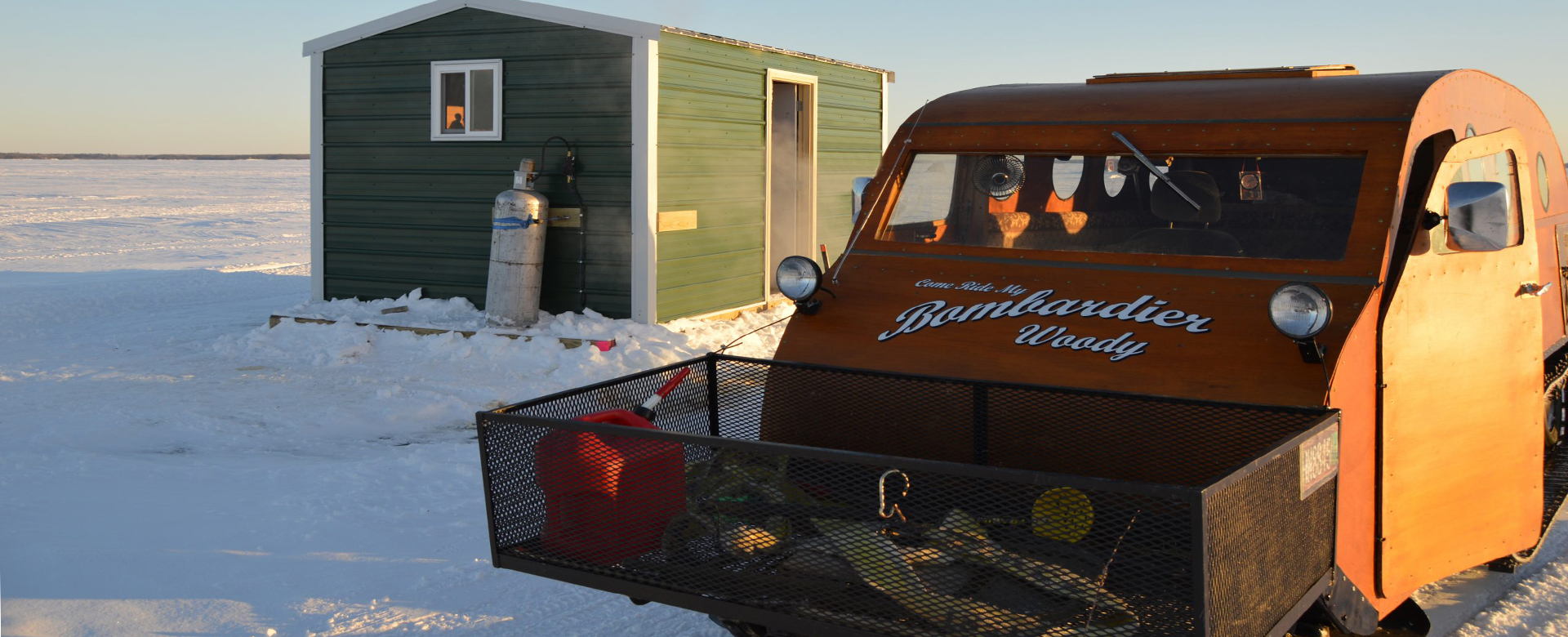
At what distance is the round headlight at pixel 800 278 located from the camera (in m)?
4.64

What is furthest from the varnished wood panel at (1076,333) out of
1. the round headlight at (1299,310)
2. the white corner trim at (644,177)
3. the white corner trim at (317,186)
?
the white corner trim at (317,186)

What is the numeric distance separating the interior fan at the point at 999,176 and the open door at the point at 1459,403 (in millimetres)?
1546

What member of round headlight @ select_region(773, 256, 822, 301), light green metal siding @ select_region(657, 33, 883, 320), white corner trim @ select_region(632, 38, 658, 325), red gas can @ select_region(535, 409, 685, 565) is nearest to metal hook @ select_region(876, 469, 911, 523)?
red gas can @ select_region(535, 409, 685, 565)

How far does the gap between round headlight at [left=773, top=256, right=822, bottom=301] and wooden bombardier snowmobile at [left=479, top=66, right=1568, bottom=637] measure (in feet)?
0.03

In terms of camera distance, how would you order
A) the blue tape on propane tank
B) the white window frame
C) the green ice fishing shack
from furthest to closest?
the white window frame → the green ice fishing shack → the blue tape on propane tank

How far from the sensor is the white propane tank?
36.8 feet

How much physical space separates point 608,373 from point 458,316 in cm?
260

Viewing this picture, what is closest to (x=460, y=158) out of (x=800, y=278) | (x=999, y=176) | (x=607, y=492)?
(x=999, y=176)

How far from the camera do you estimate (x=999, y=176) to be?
17.1 ft

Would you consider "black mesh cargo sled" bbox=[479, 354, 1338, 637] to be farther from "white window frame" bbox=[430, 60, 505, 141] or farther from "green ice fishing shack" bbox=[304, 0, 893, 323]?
"white window frame" bbox=[430, 60, 505, 141]

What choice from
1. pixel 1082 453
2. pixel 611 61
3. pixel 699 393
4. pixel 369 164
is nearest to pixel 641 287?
pixel 611 61

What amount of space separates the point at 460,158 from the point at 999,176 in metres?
8.11

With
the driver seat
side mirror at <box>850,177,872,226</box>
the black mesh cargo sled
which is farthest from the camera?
side mirror at <box>850,177,872,226</box>

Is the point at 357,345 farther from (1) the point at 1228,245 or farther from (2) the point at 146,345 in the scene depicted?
(1) the point at 1228,245
